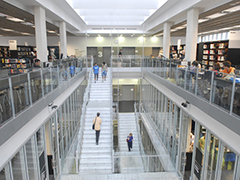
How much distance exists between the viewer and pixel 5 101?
3.94 m

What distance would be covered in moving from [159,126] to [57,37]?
17.9 meters

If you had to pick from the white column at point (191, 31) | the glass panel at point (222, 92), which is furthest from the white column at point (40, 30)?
the glass panel at point (222, 92)

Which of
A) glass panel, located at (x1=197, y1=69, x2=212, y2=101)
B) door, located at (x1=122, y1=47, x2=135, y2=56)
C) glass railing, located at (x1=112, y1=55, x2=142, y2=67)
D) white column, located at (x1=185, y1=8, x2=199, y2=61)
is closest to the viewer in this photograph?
glass panel, located at (x1=197, y1=69, x2=212, y2=101)

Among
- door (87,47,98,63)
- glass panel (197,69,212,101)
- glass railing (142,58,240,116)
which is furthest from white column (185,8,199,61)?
door (87,47,98,63)

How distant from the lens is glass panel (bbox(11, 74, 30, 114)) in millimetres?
4332

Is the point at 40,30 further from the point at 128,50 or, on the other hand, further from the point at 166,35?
the point at 128,50

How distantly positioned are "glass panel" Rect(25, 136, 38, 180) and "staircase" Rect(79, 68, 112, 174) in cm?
323

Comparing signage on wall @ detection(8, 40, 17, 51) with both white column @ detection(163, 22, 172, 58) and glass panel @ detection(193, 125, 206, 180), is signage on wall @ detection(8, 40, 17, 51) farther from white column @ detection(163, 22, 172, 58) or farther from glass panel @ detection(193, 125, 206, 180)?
glass panel @ detection(193, 125, 206, 180)

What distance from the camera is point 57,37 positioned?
24.3 m

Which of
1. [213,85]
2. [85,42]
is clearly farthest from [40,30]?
[85,42]

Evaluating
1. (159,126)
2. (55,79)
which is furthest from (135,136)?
(55,79)

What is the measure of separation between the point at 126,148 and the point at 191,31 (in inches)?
330

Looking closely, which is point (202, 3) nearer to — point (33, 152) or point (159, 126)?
point (159, 126)

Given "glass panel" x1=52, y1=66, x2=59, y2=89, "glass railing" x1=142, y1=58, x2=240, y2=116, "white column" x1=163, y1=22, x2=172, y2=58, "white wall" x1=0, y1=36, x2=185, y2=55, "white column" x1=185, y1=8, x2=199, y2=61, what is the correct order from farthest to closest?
"white wall" x1=0, y1=36, x2=185, y2=55, "white column" x1=163, y1=22, x2=172, y2=58, "white column" x1=185, y1=8, x2=199, y2=61, "glass panel" x1=52, y1=66, x2=59, y2=89, "glass railing" x1=142, y1=58, x2=240, y2=116
